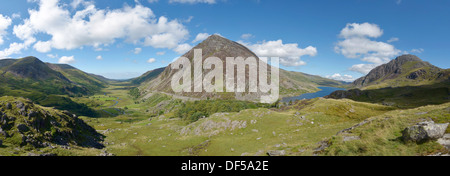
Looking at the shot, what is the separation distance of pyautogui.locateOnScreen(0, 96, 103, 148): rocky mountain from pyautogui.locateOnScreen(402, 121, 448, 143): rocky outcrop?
7532 cm

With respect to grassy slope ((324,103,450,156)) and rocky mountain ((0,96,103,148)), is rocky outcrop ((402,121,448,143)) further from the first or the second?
rocky mountain ((0,96,103,148))

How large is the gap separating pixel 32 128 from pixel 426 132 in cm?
8436

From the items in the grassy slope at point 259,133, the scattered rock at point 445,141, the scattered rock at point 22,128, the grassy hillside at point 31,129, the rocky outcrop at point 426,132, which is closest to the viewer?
the scattered rock at point 445,141

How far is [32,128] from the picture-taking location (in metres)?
51.1

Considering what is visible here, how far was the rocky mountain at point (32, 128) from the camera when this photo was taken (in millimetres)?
44875

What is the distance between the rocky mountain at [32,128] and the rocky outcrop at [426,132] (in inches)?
2965

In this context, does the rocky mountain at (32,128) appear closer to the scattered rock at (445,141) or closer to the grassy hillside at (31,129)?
the grassy hillside at (31,129)

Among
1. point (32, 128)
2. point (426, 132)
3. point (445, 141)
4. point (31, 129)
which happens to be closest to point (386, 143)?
point (426, 132)

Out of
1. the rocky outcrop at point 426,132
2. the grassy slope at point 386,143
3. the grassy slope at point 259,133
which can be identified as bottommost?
the grassy slope at point 259,133

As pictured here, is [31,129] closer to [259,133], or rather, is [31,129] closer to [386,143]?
[259,133]

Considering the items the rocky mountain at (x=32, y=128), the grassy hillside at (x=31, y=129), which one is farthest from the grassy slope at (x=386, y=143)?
the rocky mountain at (x=32, y=128)
